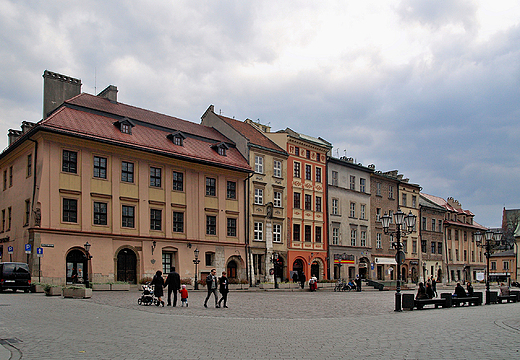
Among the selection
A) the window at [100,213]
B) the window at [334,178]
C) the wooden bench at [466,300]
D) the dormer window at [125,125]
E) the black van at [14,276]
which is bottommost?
the wooden bench at [466,300]

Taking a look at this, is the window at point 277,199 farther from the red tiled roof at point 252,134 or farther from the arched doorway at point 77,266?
the arched doorway at point 77,266

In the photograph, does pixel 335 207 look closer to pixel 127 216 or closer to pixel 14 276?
pixel 127 216

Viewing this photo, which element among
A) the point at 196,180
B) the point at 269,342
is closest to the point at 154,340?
the point at 269,342

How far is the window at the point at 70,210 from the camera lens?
3684 centimetres

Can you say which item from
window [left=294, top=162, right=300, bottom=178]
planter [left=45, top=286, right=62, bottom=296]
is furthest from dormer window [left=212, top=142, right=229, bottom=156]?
planter [left=45, top=286, right=62, bottom=296]

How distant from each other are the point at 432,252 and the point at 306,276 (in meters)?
27.7

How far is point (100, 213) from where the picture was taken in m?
38.7

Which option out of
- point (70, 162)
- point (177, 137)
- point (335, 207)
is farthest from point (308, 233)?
point (70, 162)

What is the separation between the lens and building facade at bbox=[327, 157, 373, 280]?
5775 cm

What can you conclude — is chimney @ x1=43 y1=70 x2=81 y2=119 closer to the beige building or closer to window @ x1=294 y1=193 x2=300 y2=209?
the beige building

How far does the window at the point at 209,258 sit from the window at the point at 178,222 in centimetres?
326

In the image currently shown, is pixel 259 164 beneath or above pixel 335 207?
above

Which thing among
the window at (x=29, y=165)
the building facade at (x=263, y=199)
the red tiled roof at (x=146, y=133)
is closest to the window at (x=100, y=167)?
the red tiled roof at (x=146, y=133)

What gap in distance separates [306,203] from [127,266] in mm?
21471
